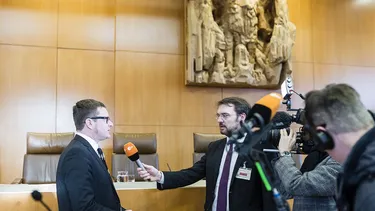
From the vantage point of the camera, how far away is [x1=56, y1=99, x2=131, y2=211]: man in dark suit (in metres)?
1.90

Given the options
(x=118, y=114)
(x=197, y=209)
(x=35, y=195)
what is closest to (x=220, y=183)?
(x=197, y=209)

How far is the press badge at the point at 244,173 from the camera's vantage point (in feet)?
7.14

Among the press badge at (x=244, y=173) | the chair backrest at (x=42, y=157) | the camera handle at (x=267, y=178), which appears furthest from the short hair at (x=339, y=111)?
the chair backrest at (x=42, y=157)

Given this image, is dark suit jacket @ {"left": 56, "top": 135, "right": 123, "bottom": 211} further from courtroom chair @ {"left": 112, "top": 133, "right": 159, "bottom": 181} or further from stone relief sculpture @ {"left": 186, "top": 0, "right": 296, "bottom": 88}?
stone relief sculpture @ {"left": 186, "top": 0, "right": 296, "bottom": 88}

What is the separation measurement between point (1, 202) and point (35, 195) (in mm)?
1109

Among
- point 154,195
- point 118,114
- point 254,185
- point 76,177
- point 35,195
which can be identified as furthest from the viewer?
point 118,114

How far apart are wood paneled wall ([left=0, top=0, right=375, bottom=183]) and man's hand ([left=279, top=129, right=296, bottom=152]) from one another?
3.34 metres

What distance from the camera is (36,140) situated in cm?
405

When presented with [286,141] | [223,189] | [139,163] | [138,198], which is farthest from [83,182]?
[286,141]

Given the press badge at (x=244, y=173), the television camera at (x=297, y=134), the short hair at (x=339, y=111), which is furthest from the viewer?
the press badge at (x=244, y=173)

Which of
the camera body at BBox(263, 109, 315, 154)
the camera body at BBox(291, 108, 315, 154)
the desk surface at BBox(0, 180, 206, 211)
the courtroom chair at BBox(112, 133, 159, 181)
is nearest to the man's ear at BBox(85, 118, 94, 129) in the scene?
the desk surface at BBox(0, 180, 206, 211)

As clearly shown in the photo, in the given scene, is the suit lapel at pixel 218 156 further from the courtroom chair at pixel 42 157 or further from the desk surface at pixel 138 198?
the courtroom chair at pixel 42 157

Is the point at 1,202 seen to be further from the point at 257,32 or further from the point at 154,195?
the point at 257,32

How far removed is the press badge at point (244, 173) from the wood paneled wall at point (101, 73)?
121 inches
